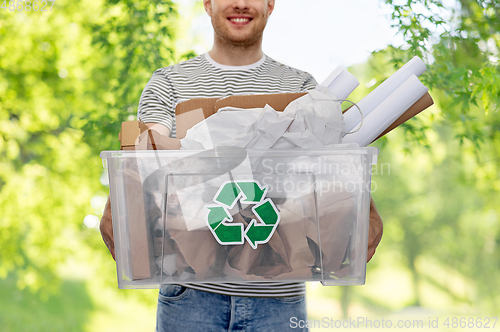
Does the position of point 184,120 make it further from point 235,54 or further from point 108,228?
point 235,54

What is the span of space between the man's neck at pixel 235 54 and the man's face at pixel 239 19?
0.09 ft

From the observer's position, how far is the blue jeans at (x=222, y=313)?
0.99 meters

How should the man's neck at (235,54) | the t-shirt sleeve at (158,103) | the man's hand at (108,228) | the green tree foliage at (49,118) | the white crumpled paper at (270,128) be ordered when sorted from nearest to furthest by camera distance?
the white crumpled paper at (270,128) < the man's hand at (108,228) < the t-shirt sleeve at (158,103) < the man's neck at (235,54) < the green tree foliage at (49,118)

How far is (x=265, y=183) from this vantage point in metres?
0.71

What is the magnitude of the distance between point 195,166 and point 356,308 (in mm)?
10840

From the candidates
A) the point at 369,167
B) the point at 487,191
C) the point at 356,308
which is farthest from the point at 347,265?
the point at 356,308

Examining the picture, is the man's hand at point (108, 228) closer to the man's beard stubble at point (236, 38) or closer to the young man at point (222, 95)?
the young man at point (222, 95)

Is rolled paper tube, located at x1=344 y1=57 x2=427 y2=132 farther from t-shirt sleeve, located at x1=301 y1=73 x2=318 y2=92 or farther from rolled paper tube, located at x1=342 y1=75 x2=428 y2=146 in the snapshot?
t-shirt sleeve, located at x1=301 y1=73 x2=318 y2=92

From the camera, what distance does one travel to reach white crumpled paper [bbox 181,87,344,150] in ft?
2.28

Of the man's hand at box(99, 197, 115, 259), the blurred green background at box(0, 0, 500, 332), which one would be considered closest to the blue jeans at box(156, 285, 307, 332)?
the man's hand at box(99, 197, 115, 259)

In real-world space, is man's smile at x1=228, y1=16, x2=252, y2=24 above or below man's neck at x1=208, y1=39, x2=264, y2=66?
above

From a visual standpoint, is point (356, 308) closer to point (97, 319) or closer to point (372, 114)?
point (97, 319)

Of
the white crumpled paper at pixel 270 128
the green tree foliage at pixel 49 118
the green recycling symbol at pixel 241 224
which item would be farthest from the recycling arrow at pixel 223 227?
the green tree foliage at pixel 49 118
